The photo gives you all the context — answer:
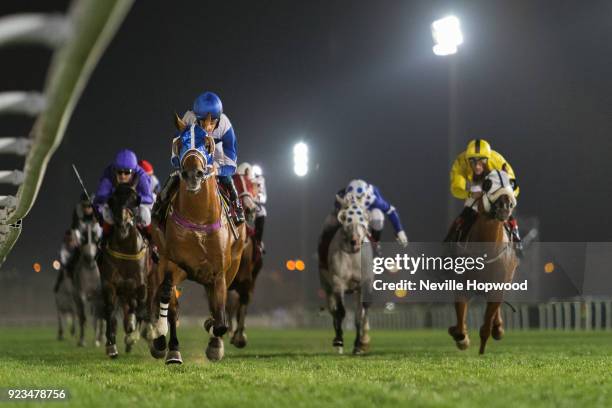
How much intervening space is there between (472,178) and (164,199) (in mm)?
5696

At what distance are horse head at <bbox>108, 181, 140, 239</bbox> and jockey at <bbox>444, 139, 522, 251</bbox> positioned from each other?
4847 mm

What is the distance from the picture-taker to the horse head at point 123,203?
13.6 metres

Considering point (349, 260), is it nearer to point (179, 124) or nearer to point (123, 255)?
point (123, 255)

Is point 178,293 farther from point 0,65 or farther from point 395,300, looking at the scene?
point 395,300

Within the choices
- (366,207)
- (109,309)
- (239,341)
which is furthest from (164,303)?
(366,207)

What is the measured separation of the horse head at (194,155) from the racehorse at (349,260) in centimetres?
636

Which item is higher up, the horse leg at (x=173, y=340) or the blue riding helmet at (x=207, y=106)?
the blue riding helmet at (x=207, y=106)

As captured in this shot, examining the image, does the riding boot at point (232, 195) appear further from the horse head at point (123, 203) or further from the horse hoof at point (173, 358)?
the horse head at point (123, 203)

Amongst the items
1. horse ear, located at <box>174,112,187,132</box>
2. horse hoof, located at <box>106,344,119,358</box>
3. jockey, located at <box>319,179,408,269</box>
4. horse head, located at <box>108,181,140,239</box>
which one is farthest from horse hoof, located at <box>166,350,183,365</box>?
jockey, located at <box>319,179,408,269</box>

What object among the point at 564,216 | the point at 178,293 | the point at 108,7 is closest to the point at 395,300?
the point at 178,293

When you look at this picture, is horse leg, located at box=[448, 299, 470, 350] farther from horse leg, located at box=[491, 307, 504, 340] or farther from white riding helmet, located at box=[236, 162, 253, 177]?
white riding helmet, located at box=[236, 162, 253, 177]

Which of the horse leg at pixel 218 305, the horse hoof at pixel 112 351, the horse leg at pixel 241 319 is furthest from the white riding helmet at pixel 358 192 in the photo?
the horse leg at pixel 218 305

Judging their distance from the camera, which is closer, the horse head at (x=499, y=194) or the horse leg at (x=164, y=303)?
the horse leg at (x=164, y=303)

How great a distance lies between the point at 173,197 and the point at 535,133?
98.7ft
